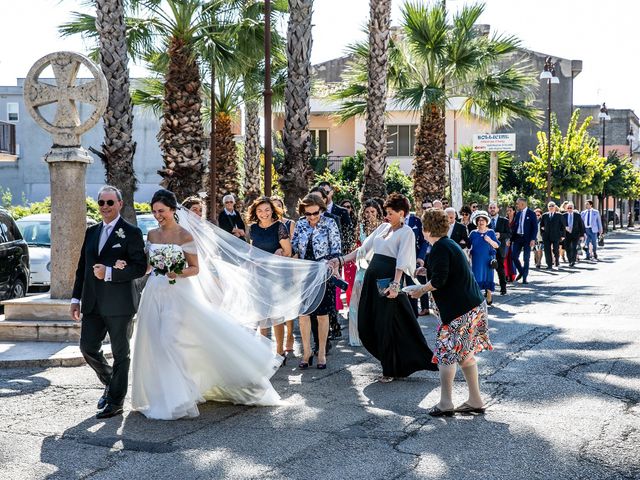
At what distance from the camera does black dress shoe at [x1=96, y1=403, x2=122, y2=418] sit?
7059mm

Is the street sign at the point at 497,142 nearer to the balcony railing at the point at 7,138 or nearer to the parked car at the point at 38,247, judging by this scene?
the balcony railing at the point at 7,138

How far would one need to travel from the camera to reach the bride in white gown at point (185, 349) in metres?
6.98

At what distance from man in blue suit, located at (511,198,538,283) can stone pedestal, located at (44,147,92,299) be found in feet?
37.9

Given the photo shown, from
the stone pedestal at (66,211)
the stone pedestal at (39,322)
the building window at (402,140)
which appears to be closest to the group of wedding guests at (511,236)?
the stone pedestal at (66,211)

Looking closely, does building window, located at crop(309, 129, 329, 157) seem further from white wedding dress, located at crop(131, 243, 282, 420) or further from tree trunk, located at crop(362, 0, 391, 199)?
white wedding dress, located at crop(131, 243, 282, 420)

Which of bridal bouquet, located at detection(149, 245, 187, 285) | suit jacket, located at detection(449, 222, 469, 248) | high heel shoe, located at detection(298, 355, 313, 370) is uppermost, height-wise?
bridal bouquet, located at detection(149, 245, 187, 285)

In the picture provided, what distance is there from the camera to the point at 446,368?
702 cm

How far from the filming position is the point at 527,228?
2069cm

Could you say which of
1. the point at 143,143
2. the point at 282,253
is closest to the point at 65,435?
the point at 282,253

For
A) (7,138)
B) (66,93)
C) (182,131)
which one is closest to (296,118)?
(182,131)

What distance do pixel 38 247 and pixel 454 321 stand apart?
1167 cm

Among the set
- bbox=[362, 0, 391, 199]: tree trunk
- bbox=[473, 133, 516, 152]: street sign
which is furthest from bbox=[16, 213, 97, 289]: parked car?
bbox=[473, 133, 516, 152]: street sign

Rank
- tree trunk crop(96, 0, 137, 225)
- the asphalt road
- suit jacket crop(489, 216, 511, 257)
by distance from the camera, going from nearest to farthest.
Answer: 1. the asphalt road
2. tree trunk crop(96, 0, 137, 225)
3. suit jacket crop(489, 216, 511, 257)

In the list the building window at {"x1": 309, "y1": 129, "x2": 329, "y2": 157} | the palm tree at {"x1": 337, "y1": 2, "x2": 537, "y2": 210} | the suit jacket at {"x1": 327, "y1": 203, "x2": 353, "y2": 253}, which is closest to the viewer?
the suit jacket at {"x1": 327, "y1": 203, "x2": 353, "y2": 253}
